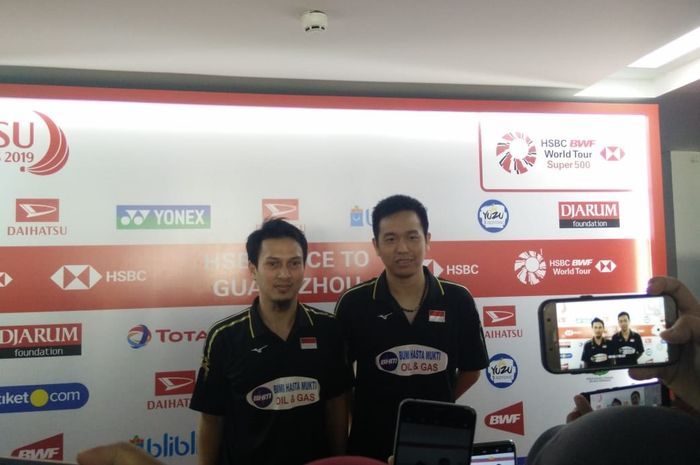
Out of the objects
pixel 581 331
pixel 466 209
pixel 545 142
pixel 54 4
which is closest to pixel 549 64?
pixel 545 142

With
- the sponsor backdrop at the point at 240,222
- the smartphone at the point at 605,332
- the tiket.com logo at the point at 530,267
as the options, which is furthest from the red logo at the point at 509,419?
the smartphone at the point at 605,332

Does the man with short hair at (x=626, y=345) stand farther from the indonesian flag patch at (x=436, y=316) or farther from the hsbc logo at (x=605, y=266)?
the hsbc logo at (x=605, y=266)

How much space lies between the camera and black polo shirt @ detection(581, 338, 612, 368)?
974 mm

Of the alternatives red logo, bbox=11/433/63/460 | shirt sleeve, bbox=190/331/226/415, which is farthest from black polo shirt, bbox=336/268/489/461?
red logo, bbox=11/433/63/460

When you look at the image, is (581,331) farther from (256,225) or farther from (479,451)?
(256,225)

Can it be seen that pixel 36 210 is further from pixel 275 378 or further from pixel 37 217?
pixel 275 378

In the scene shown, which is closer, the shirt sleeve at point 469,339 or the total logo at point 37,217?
the shirt sleeve at point 469,339

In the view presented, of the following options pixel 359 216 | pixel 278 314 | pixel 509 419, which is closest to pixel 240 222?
pixel 359 216

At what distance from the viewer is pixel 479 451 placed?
1535mm

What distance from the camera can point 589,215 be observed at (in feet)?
9.52

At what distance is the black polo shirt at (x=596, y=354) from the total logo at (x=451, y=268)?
5.43 ft

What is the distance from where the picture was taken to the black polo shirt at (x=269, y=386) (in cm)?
163

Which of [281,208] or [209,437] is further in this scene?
[281,208]

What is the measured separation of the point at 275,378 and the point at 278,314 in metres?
0.24
